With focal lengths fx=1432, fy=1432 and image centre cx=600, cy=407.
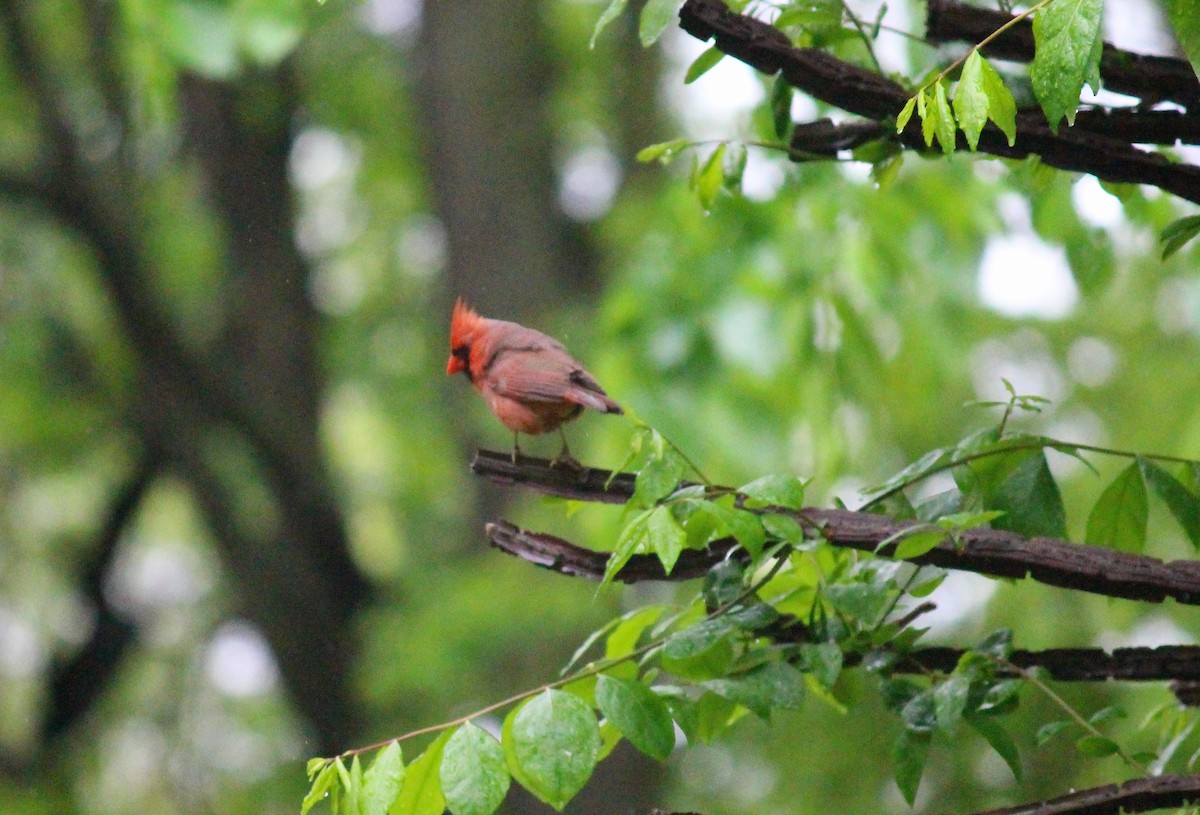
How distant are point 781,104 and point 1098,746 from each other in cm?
74

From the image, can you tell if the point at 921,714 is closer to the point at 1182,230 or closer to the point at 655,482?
the point at 655,482

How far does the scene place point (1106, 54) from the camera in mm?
1476

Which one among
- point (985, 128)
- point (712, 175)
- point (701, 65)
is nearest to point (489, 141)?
point (712, 175)

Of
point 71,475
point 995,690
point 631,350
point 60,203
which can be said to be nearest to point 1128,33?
point 631,350

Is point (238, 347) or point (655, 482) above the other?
point (655, 482)

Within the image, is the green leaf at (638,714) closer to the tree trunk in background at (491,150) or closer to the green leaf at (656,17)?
the green leaf at (656,17)

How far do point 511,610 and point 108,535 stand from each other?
332cm

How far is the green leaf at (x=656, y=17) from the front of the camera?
144cm

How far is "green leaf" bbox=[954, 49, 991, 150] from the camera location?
121cm

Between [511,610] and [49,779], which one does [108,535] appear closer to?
[49,779]

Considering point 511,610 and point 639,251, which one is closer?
point 639,251

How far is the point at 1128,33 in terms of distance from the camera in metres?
4.69

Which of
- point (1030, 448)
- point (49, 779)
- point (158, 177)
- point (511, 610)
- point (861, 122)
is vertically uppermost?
point (861, 122)

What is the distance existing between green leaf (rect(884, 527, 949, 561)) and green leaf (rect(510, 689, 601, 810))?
1.08ft
